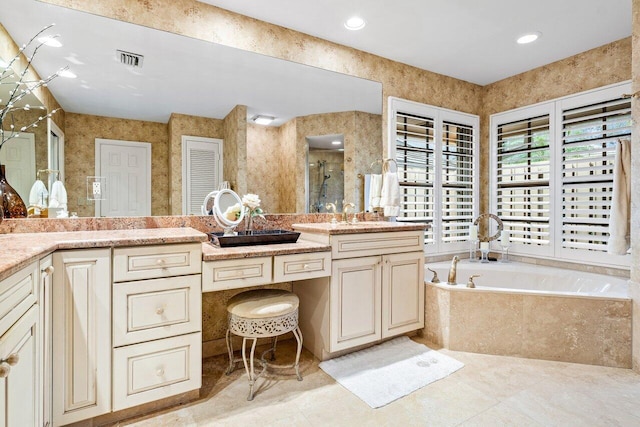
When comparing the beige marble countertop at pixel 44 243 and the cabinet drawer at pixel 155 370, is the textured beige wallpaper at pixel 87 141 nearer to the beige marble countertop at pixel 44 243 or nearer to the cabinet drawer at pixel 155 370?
the beige marble countertop at pixel 44 243

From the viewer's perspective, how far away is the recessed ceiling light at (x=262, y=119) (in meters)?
2.49

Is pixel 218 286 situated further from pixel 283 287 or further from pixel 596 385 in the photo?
pixel 596 385

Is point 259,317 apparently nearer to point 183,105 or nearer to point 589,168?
point 183,105

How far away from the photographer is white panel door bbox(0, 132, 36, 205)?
5.74 feet

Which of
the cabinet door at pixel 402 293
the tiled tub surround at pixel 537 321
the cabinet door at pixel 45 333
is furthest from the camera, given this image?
the cabinet door at pixel 402 293

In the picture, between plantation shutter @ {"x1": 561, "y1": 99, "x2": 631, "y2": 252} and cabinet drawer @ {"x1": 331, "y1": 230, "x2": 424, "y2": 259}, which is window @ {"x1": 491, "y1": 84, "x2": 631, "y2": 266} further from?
cabinet drawer @ {"x1": 331, "y1": 230, "x2": 424, "y2": 259}

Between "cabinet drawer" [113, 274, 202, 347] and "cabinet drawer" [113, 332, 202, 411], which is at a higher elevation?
"cabinet drawer" [113, 274, 202, 347]

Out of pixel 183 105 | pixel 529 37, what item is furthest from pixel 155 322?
pixel 529 37

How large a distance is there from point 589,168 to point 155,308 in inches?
138

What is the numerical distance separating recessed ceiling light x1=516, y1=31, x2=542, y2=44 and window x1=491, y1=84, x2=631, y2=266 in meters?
0.71

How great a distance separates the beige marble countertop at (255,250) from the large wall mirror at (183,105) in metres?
0.54

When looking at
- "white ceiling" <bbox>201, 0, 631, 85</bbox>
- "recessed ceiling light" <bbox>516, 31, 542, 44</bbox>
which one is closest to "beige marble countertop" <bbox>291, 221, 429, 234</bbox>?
"white ceiling" <bbox>201, 0, 631, 85</bbox>

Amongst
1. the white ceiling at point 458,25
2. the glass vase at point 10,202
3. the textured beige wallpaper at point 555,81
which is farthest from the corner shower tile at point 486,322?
the glass vase at point 10,202

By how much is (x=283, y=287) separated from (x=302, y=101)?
1.53 meters
